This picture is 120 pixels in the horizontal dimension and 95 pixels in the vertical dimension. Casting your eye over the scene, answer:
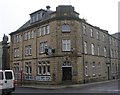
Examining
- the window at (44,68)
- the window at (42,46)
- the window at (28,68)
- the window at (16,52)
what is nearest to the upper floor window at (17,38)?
the window at (16,52)

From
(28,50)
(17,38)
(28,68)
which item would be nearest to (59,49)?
(28,50)

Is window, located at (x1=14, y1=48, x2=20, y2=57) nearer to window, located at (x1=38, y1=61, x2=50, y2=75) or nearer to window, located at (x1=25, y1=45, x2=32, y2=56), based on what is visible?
window, located at (x1=25, y1=45, x2=32, y2=56)

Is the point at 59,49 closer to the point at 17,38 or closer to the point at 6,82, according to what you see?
the point at 17,38

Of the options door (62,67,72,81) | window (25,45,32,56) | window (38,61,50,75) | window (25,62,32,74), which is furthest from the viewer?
window (25,45,32,56)

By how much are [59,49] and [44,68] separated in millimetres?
4566

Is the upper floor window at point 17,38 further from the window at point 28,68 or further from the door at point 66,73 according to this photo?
the door at point 66,73

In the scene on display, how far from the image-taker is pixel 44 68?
35.9 meters

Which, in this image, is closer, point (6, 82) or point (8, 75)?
point (6, 82)

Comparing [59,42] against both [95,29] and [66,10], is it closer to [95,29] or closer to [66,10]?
[66,10]

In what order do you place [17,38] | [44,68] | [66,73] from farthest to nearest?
[17,38] < [44,68] < [66,73]

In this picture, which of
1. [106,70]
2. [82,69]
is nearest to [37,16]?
[82,69]

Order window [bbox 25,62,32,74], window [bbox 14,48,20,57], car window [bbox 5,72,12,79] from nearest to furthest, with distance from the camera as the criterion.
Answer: car window [bbox 5,72,12,79], window [bbox 25,62,32,74], window [bbox 14,48,20,57]

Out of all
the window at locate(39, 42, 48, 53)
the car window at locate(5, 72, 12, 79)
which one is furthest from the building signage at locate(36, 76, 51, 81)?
the car window at locate(5, 72, 12, 79)

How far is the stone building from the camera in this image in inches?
1304
